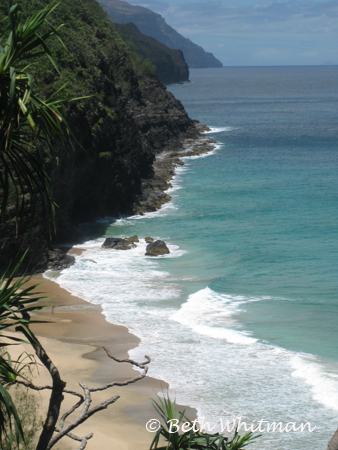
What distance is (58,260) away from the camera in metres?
29.3

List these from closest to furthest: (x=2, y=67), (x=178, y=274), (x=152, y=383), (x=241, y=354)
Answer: (x=2, y=67) → (x=152, y=383) → (x=241, y=354) → (x=178, y=274)

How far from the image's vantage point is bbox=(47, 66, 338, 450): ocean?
16.0 m

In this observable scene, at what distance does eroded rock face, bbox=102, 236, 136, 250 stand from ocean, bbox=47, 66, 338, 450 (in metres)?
0.62

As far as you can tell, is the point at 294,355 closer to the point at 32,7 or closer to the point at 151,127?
the point at 32,7

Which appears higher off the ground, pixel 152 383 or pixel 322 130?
pixel 322 130

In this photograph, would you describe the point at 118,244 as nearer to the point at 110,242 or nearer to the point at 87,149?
the point at 110,242

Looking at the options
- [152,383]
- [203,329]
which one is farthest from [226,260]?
[152,383]

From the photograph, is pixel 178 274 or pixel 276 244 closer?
pixel 178 274

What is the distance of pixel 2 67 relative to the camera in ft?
17.2

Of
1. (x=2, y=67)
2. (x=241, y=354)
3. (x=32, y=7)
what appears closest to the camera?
(x=2, y=67)

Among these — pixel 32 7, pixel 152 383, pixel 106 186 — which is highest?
pixel 32 7

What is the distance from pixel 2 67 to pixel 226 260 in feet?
84.0

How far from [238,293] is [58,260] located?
11.0 meters

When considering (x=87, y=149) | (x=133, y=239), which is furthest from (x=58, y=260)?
(x=87, y=149)
